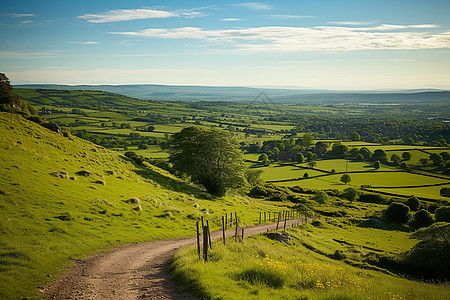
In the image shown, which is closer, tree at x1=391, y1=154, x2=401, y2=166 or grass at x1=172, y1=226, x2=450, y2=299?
grass at x1=172, y1=226, x2=450, y2=299

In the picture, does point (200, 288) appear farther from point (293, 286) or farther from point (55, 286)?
point (55, 286)

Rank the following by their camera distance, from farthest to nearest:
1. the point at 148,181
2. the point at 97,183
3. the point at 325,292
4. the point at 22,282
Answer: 1. the point at 148,181
2. the point at 97,183
3. the point at 22,282
4. the point at 325,292

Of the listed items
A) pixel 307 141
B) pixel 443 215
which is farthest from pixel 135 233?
pixel 307 141

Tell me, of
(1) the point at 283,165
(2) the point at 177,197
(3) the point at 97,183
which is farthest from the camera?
(1) the point at 283,165

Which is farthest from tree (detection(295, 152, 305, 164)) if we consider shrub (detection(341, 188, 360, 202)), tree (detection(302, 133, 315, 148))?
shrub (detection(341, 188, 360, 202))

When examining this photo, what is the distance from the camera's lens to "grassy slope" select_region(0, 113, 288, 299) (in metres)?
16.2

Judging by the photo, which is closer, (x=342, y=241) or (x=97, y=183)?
(x=97, y=183)

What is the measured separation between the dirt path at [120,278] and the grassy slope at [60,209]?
3.40 ft

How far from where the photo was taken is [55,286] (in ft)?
46.7

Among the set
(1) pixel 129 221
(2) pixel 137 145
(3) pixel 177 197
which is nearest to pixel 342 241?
(3) pixel 177 197

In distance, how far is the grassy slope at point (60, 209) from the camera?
16.2 metres

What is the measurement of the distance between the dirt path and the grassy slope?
3.40ft

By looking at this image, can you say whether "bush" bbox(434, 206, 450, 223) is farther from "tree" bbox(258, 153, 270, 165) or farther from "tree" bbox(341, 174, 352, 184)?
"tree" bbox(258, 153, 270, 165)

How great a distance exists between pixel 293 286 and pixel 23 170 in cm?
2669
